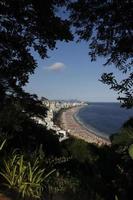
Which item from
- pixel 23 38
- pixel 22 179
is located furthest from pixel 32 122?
pixel 22 179

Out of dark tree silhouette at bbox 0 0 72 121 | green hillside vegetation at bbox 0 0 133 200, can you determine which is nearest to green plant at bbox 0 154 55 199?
green hillside vegetation at bbox 0 0 133 200

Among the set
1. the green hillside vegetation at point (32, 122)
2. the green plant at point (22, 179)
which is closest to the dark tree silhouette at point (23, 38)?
the green hillside vegetation at point (32, 122)

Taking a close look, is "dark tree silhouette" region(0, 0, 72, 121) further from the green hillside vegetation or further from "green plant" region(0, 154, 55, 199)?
"green plant" region(0, 154, 55, 199)

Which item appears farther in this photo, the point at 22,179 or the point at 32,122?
→ the point at 32,122

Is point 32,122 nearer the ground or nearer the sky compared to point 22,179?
nearer the sky

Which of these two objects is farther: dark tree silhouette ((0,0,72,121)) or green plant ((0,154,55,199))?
dark tree silhouette ((0,0,72,121))

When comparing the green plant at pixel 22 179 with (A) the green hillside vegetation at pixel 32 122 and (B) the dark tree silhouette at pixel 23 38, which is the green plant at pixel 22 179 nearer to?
(A) the green hillside vegetation at pixel 32 122

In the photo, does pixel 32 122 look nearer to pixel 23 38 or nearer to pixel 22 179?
pixel 23 38

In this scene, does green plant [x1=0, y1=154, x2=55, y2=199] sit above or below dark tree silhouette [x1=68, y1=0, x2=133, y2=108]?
below

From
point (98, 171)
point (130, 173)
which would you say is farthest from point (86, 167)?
point (130, 173)
